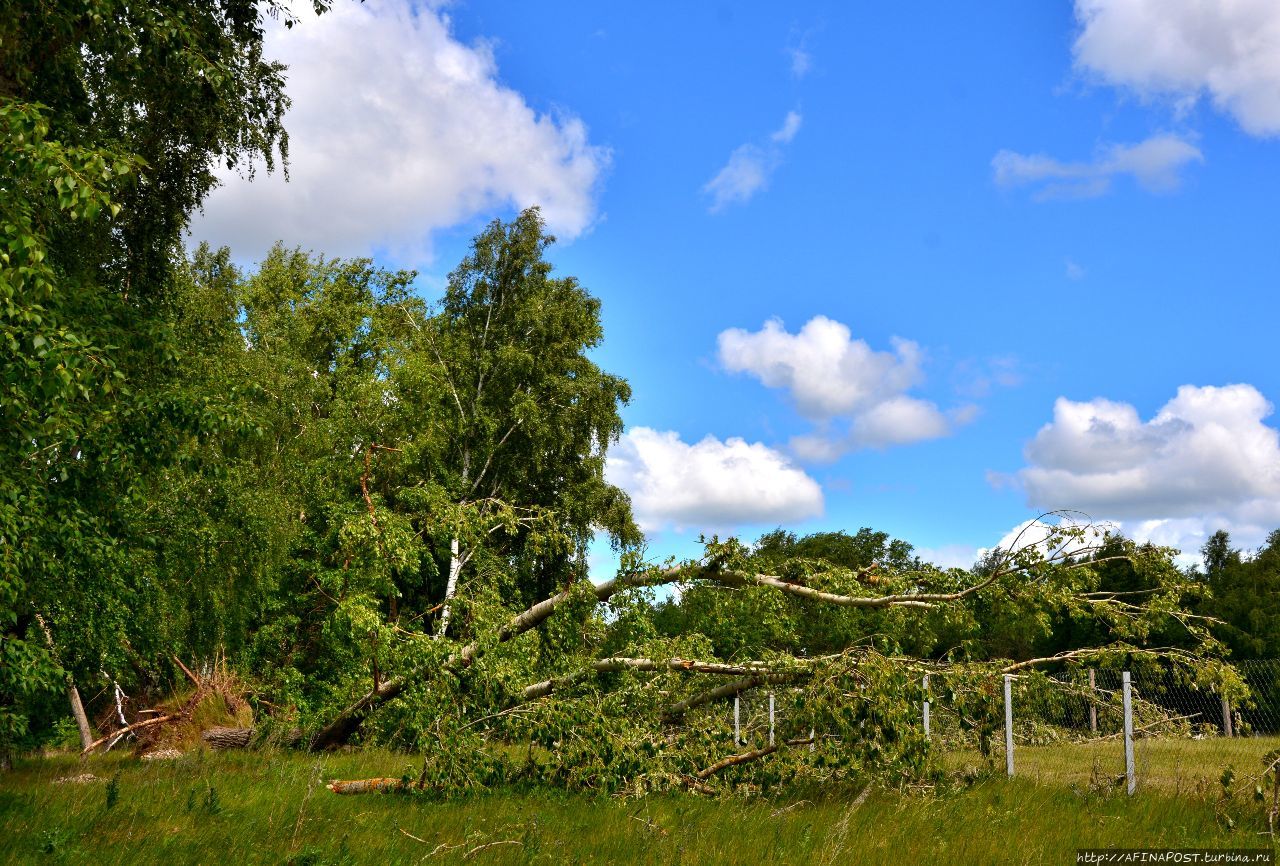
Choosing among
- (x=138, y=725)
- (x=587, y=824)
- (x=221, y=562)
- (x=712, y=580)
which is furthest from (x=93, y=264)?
(x=138, y=725)

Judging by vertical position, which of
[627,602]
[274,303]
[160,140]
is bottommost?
[627,602]

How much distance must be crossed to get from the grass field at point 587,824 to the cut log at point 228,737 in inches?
149

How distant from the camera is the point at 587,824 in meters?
7.83

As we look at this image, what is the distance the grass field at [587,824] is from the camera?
6719 mm

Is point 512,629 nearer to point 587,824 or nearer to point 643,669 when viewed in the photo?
point 643,669

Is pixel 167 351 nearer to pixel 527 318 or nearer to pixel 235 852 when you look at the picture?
pixel 235 852

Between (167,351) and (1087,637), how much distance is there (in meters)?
30.6

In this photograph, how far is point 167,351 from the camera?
1077 centimetres

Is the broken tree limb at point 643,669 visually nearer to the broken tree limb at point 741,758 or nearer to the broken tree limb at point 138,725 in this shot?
the broken tree limb at point 741,758

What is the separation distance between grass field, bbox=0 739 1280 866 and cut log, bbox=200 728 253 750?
3.79m

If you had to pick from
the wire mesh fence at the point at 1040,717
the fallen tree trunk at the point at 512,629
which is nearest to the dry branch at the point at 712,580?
the fallen tree trunk at the point at 512,629

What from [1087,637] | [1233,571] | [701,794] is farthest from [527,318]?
[1233,571]

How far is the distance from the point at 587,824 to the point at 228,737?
9.08m

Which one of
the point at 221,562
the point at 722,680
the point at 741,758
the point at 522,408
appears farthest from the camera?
the point at 522,408
